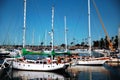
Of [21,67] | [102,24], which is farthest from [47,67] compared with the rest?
[102,24]

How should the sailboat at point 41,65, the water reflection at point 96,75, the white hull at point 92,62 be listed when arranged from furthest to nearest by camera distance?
the white hull at point 92,62 → the sailboat at point 41,65 → the water reflection at point 96,75

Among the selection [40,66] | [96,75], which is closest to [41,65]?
[40,66]

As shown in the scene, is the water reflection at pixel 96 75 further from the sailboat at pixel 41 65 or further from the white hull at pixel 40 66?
the sailboat at pixel 41 65

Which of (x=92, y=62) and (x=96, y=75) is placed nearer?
(x=96, y=75)

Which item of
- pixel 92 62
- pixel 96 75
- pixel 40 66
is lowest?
pixel 96 75

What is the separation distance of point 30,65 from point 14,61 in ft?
10.5

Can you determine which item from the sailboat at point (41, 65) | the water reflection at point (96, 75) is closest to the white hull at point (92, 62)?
the water reflection at point (96, 75)

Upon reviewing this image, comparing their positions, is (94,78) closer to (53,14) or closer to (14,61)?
(14,61)

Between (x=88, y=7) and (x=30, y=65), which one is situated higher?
(x=88, y=7)

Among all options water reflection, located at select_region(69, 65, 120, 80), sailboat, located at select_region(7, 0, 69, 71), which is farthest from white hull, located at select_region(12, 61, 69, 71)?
water reflection, located at select_region(69, 65, 120, 80)

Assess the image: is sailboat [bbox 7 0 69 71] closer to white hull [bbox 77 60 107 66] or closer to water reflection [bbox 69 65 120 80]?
water reflection [bbox 69 65 120 80]

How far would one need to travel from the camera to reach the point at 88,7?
58.4 metres

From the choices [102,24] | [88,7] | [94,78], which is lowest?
[94,78]

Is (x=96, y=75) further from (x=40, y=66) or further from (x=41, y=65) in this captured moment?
(x=40, y=66)
